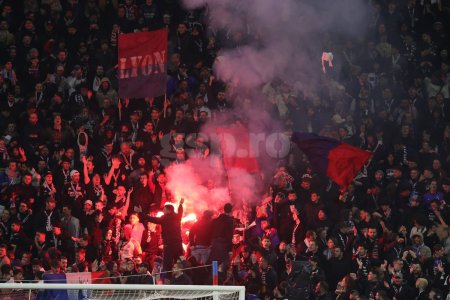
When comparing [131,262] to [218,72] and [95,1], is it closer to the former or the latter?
[218,72]

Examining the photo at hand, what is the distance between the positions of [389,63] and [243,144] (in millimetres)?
3399

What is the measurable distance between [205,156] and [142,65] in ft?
7.13

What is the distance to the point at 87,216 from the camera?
15461 mm

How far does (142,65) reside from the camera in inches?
693

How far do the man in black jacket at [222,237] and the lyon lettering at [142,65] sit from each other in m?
3.64

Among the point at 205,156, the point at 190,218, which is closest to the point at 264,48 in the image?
the point at 205,156

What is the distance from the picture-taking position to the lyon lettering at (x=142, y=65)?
1748 centimetres

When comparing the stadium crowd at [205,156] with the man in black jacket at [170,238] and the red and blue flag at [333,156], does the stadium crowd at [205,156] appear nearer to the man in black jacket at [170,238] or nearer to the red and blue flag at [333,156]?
the man in black jacket at [170,238]

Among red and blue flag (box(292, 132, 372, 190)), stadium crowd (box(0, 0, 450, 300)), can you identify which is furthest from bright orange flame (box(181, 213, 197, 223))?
red and blue flag (box(292, 132, 372, 190))

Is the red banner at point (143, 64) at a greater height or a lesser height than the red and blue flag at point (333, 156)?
greater

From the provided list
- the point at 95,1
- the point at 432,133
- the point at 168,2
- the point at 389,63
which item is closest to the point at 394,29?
the point at 389,63

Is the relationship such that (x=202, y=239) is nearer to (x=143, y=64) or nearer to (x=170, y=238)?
(x=170, y=238)

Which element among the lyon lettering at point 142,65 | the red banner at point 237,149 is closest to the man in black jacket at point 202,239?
the red banner at point 237,149

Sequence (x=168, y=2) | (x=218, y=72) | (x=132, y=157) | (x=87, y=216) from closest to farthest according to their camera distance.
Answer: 1. (x=87, y=216)
2. (x=132, y=157)
3. (x=218, y=72)
4. (x=168, y=2)
